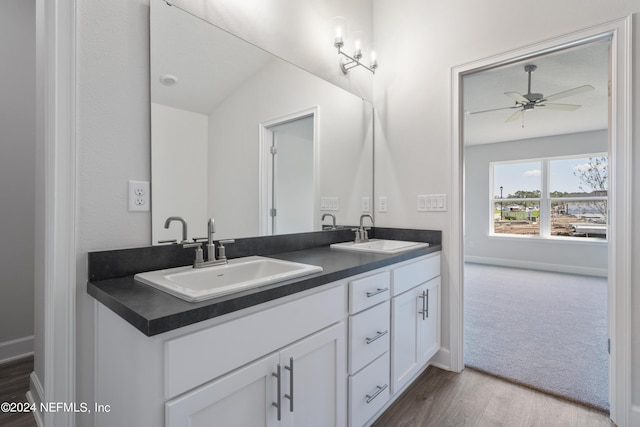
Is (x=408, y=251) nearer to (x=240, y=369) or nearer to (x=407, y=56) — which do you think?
(x=240, y=369)

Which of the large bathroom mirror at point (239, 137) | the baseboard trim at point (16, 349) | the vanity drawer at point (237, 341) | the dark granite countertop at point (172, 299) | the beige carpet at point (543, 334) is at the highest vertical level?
the large bathroom mirror at point (239, 137)

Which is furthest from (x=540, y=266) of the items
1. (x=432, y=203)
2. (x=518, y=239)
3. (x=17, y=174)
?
(x=17, y=174)

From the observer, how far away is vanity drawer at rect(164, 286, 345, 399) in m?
0.80

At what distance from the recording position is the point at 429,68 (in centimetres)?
222

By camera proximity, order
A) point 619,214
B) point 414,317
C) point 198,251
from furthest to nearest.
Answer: point 414,317 < point 619,214 < point 198,251

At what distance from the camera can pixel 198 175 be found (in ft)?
4.82

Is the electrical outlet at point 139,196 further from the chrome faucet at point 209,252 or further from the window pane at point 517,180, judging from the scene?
the window pane at point 517,180

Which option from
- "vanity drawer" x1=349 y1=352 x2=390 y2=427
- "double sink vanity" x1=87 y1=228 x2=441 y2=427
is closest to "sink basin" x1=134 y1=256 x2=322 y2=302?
"double sink vanity" x1=87 y1=228 x2=441 y2=427

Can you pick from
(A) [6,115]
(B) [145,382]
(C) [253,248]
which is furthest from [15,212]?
(B) [145,382]

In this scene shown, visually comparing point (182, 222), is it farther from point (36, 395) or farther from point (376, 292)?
point (36, 395)

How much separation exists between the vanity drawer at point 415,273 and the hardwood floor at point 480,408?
626mm

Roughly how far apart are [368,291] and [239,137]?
1.03 m

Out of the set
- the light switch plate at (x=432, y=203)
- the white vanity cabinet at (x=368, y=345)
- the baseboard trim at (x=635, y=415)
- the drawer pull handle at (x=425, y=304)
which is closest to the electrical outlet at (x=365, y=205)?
the light switch plate at (x=432, y=203)

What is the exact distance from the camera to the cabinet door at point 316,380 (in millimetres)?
1071
